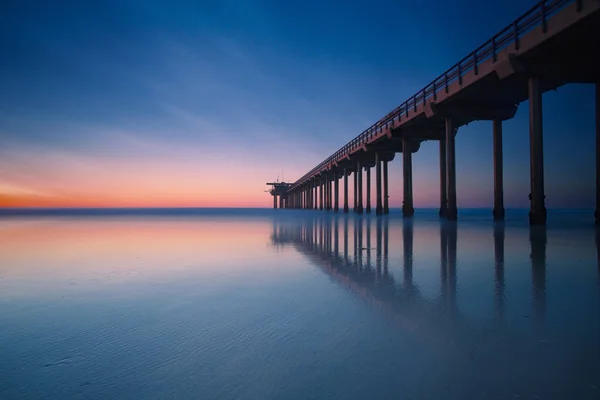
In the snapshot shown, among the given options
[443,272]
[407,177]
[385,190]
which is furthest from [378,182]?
[443,272]

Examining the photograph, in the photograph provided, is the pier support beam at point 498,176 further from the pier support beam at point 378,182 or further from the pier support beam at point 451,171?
the pier support beam at point 378,182

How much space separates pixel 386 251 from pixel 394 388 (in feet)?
20.4

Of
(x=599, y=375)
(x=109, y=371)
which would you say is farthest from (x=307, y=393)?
(x=599, y=375)

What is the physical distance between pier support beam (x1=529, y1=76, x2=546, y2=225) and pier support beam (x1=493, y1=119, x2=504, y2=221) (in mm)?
6014

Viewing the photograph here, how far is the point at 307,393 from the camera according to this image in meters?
1.88

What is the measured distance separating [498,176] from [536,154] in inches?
253

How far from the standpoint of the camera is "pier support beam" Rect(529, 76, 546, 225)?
1533 centimetres

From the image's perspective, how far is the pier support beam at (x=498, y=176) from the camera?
21422 millimetres

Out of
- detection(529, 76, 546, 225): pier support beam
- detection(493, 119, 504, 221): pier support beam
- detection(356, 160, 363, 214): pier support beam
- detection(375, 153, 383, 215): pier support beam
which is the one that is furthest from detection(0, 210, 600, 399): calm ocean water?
detection(356, 160, 363, 214): pier support beam

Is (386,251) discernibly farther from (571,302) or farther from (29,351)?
(29,351)

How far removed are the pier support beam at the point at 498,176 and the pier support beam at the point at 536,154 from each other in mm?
6014

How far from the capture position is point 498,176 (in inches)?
845

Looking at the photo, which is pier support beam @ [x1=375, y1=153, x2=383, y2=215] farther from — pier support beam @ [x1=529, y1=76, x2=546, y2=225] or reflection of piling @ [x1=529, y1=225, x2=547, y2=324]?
reflection of piling @ [x1=529, y1=225, x2=547, y2=324]

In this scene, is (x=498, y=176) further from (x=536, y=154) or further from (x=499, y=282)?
(x=499, y=282)
